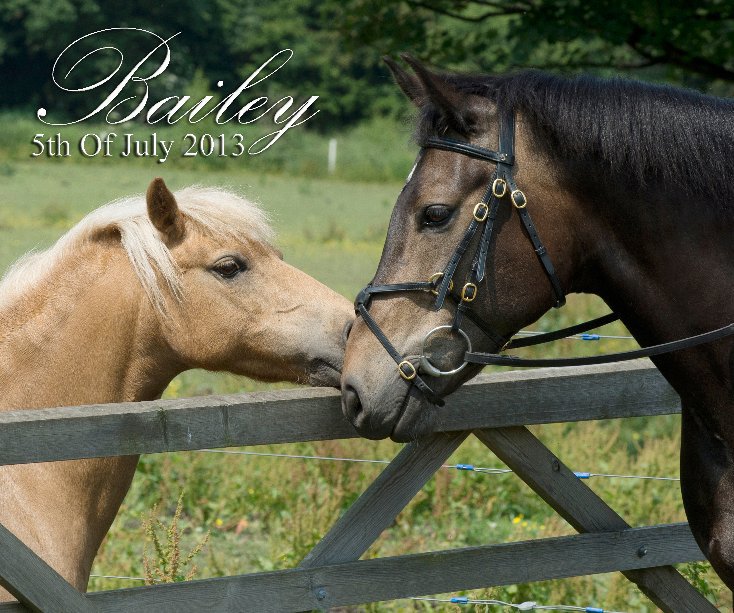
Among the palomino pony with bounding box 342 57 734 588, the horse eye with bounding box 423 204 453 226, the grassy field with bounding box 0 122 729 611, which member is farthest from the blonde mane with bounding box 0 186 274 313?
the horse eye with bounding box 423 204 453 226

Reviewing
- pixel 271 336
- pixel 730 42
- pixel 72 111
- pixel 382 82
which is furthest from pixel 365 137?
pixel 271 336

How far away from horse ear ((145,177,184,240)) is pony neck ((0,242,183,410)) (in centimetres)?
16

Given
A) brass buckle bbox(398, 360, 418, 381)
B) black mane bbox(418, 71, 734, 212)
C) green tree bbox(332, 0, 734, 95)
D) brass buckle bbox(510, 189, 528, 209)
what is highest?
green tree bbox(332, 0, 734, 95)

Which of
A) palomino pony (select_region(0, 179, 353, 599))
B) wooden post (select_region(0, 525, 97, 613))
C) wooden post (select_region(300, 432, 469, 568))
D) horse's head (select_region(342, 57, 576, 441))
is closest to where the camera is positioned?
wooden post (select_region(0, 525, 97, 613))

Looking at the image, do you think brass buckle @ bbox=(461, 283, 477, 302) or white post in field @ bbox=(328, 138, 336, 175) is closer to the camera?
brass buckle @ bbox=(461, 283, 477, 302)

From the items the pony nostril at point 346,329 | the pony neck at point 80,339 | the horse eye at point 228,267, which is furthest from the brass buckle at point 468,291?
the pony neck at point 80,339

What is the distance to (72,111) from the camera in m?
41.7

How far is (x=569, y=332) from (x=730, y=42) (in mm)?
4842

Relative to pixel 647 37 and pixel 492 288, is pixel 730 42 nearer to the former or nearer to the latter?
pixel 647 37

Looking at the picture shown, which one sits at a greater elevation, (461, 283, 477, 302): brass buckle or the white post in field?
(461, 283, 477, 302): brass buckle

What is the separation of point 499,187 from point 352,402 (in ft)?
2.20

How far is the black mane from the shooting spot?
2.42m

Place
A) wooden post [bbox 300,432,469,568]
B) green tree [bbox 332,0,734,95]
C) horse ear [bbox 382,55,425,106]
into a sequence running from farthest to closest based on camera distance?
green tree [bbox 332,0,734,95]
wooden post [bbox 300,432,469,568]
horse ear [bbox 382,55,425,106]

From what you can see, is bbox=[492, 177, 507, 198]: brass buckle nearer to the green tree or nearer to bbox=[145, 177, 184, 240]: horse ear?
bbox=[145, 177, 184, 240]: horse ear
